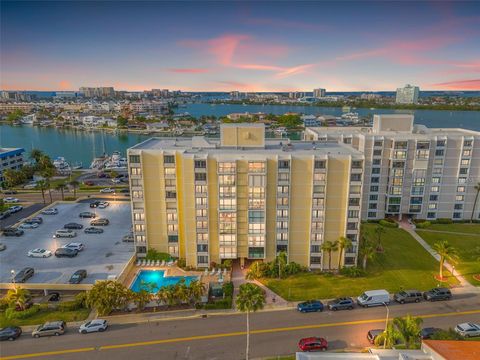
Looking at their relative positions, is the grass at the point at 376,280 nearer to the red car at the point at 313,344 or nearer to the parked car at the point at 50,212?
the red car at the point at 313,344

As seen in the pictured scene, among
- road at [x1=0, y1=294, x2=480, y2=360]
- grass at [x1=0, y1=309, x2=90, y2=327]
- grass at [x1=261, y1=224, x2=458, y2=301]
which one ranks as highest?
grass at [x1=261, y1=224, x2=458, y2=301]

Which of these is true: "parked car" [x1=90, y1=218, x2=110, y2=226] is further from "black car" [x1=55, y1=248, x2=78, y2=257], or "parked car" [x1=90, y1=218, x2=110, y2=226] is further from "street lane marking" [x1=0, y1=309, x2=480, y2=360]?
"street lane marking" [x1=0, y1=309, x2=480, y2=360]

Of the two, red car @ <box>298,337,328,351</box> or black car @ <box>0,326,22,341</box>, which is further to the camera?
black car @ <box>0,326,22,341</box>

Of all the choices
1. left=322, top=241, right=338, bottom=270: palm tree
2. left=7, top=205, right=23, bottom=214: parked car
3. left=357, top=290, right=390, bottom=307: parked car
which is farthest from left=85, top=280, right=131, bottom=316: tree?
left=7, top=205, right=23, bottom=214: parked car

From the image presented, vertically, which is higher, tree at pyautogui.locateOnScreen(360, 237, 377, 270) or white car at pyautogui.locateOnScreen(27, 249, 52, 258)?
tree at pyautogui.locateOnScreen(360, 237, 377, 270)

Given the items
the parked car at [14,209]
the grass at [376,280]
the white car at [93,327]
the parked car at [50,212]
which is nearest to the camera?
the white car at [93,327]

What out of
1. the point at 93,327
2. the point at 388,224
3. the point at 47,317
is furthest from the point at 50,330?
the point at 388,224

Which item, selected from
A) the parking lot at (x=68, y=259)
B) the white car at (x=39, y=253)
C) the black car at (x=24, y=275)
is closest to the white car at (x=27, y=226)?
the parking lot at (x=68, y=259)

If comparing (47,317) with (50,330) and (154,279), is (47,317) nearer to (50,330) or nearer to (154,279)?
(50,330)
